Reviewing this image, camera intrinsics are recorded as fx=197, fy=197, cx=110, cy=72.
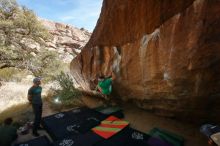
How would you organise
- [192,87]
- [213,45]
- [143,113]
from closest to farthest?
1. [213,45]
2. [192,87]
3. [143,113]

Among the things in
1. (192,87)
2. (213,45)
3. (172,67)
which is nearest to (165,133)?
(192,87)

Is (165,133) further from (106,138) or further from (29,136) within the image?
(29,136)

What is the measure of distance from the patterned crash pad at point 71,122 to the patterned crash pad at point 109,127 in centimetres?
23

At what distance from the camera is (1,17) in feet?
31.8

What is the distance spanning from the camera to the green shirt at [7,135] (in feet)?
14.6

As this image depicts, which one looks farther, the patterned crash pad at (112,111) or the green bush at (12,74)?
the green bush at (12,74)

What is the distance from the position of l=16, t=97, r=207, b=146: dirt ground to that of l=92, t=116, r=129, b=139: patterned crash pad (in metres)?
0.53

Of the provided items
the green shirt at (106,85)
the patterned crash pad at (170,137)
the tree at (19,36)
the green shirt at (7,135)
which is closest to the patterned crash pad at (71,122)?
the green shirt at (106,85)

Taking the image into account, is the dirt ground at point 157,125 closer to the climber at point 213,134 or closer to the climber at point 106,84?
the climber at point 106,84

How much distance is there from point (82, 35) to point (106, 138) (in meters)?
28.1

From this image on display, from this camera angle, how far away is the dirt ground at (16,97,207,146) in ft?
15.2

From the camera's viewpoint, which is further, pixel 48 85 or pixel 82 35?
pixel 82 35

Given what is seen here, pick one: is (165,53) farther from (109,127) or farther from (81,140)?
(81,140)

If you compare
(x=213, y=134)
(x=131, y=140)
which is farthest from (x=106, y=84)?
(x=213, y=134)
